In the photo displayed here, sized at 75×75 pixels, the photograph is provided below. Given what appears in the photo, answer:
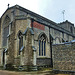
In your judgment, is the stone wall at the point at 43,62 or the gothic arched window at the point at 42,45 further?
the gothic arched window at the point at 42,45

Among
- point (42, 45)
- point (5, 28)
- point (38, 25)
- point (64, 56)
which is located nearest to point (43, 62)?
point (42, 45)

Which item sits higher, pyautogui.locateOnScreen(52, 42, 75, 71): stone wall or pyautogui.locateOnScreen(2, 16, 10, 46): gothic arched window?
pyautogui.locateOnScreen(2, 16, 10, 46): gothic arched window

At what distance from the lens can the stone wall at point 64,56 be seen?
46.2 feet

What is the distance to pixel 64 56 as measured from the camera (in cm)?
1475

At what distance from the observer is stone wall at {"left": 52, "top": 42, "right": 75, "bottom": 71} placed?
14.1 meters

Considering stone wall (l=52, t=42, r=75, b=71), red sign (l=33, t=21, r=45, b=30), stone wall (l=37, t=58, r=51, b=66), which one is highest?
red sign (l=33, t=21, r=45, b=30)

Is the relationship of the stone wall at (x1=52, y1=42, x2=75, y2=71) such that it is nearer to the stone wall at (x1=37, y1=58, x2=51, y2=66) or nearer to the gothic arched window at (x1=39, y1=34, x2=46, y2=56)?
the stone wall at (x1=37, y1=58, x2=51, y2=66)

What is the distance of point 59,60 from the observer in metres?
15.1

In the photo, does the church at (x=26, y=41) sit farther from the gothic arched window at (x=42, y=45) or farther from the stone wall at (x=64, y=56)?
the stone wall at (x=64, y=56)

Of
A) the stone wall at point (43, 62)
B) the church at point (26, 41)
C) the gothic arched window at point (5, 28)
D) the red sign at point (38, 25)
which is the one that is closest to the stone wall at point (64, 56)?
the church at point (26, 41)

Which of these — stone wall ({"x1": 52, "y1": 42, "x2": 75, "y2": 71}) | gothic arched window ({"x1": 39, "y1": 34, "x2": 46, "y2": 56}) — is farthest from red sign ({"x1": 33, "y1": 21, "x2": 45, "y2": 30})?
stone wall ({"x1": 52, "y1": 42, "x2": 75, "y2": 71})

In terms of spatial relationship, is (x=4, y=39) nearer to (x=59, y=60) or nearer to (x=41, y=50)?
(x=41, y=50)

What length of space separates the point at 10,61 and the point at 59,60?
9.43 metres

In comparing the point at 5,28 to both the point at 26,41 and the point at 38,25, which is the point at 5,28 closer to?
the point at 38,25
